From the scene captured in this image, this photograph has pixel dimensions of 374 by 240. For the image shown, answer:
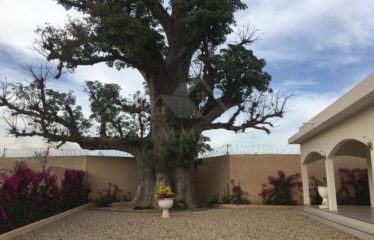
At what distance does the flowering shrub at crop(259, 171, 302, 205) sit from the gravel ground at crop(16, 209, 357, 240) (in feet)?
11.3

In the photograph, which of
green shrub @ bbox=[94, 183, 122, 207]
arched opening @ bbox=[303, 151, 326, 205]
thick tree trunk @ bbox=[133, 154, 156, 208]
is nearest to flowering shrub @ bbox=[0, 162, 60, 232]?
thick tree trunk @ bbox=[133, 154, 156, 208]

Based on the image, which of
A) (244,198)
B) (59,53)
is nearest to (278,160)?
(244,198)

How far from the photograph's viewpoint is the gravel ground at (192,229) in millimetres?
7664

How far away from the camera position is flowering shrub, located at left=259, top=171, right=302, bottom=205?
14.2 meters

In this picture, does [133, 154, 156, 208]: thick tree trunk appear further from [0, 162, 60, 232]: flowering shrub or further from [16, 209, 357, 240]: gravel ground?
[0, 162, 60, 232]: flowering shrub

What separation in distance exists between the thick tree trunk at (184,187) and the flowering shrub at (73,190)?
3616 millimetres

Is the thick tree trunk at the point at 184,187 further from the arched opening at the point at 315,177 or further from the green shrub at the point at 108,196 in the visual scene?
the arched opening at the point at 315,177

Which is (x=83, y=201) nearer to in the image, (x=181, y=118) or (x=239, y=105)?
(x=181, y=118)

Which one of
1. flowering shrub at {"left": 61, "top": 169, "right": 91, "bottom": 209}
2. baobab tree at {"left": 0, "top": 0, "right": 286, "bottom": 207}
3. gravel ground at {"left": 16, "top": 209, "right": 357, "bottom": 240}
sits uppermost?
baobab tree at {"left": 0, "top": 0, "right": 286, "bottom": 207}

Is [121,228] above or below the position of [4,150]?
below

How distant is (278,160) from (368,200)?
339 centimetres

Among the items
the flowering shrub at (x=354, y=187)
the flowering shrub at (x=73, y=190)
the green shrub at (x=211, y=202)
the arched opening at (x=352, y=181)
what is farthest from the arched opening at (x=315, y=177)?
the flowering shrub at (x=73, y=190)

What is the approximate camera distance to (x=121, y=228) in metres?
8.98

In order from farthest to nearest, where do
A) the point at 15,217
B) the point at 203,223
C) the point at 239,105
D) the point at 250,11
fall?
the point at 239,105 < the point at 250,11 < the point at 203,223 < the point at 15,217
